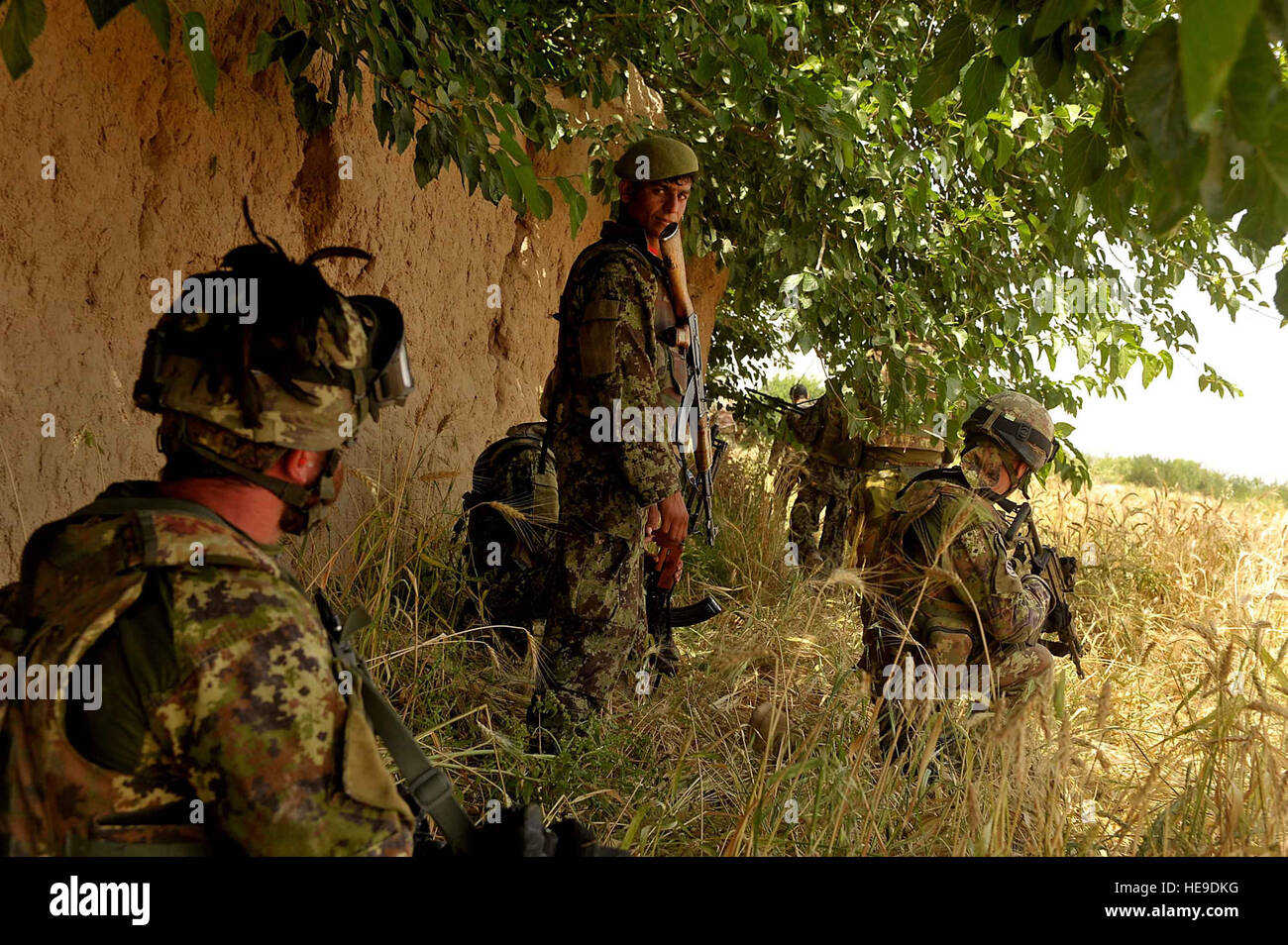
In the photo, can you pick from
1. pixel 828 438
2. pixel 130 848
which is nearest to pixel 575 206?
pixel 130 848

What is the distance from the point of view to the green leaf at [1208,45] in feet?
2.05

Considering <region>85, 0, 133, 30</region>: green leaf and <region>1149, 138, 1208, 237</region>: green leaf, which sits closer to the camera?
<region>1149, 138, 1208, 237</region>: green leaf

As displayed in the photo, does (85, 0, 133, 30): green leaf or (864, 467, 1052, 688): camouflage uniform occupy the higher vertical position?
(85, 0, 133, 30): green leaf

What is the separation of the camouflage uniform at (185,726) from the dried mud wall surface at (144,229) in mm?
1636

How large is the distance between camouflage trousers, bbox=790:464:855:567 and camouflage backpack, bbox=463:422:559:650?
9.62ft

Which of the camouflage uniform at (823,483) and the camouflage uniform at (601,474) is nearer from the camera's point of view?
the camouflage uniform at (601,474)

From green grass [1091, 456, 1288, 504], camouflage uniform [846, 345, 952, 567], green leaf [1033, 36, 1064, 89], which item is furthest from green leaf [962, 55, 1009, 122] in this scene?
green grass [1091, 456, 1288, 504]

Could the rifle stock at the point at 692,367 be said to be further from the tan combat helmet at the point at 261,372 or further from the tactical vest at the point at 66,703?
the tactical vest at the point at 66,703

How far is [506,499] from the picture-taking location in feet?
13.0

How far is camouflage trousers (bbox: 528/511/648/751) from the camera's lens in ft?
10.2

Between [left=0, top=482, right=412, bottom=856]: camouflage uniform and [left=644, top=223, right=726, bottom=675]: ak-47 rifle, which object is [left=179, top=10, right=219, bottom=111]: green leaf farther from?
[left=644, top=223, right=726, bottom=675]: ak-47 rifle

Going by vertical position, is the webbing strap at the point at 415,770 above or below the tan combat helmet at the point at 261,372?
below

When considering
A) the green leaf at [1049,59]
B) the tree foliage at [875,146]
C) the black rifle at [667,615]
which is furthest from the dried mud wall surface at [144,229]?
the green leaf at [1049,59]
